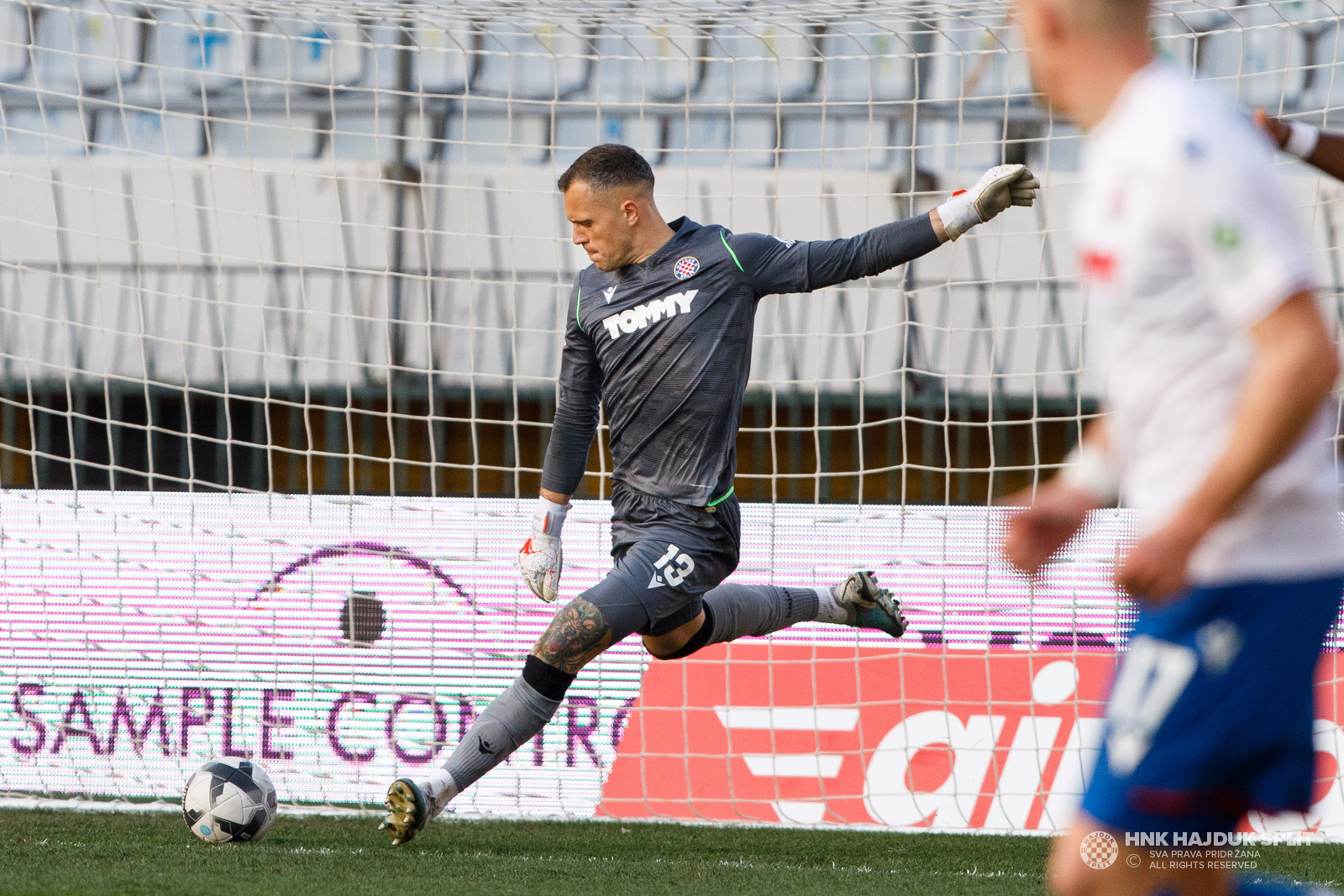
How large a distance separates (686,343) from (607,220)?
417mm

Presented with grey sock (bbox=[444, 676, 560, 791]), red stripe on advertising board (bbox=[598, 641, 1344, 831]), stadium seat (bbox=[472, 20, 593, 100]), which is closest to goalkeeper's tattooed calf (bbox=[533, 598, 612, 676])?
grey sock (bbox=[444, 676, 560, 791])

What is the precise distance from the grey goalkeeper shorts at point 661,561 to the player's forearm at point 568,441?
0.64ft

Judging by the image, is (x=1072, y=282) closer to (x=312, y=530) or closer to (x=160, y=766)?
(x=312, y=530)

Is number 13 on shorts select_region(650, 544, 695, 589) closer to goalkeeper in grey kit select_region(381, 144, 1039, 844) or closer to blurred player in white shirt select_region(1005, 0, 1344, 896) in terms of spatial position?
goalkeeper in grey kit select_region(381, 144, 1039, 844)

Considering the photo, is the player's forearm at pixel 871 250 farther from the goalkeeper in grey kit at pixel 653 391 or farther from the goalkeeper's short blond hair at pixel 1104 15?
the goalkeeper's short blond hair at pixel 1104 15

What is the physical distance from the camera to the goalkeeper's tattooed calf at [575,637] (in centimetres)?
371

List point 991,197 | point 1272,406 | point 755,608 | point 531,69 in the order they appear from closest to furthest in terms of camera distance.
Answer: point 1272,406, point 991,197, point 755,608, point 531,69

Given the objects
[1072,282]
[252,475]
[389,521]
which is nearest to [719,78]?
[1072,282]

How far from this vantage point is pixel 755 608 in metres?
4.34

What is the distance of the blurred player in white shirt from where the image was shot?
55.6 inches

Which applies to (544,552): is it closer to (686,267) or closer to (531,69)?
(686,267)

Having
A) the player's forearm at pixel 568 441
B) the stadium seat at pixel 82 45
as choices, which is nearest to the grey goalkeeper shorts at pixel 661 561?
the player's forearm at pixel 568 441

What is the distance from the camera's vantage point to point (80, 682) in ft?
17.7

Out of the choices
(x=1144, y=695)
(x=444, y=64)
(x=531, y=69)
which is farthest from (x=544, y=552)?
(x=531, y=69)
